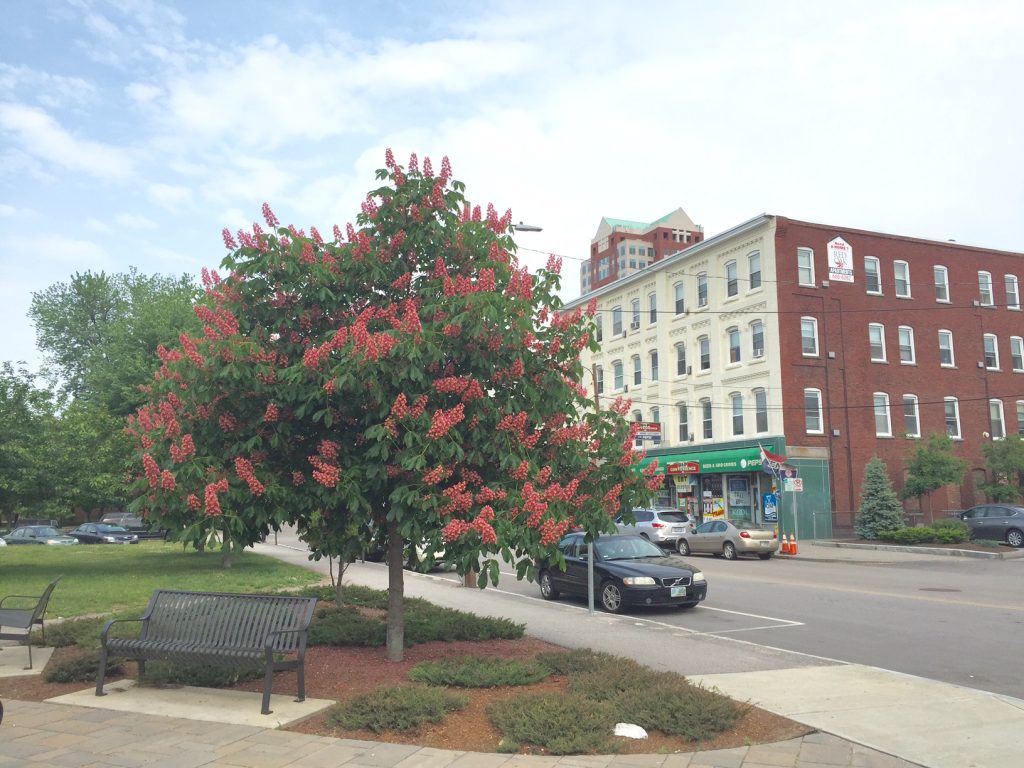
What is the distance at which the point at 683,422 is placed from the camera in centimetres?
4466

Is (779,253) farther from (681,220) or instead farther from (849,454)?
(681,220)

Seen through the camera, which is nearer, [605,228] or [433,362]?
[433,362]

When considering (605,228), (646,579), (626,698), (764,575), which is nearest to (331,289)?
(626,698)

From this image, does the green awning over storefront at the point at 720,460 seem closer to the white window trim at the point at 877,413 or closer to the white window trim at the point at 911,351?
the white window trim at the point at 877,413

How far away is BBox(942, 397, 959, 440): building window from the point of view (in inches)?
1646

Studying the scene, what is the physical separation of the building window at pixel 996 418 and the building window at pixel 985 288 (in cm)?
512

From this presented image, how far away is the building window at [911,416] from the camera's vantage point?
134ft

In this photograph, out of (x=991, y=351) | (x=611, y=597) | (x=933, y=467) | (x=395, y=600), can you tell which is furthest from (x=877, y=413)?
(x=395, y=600)

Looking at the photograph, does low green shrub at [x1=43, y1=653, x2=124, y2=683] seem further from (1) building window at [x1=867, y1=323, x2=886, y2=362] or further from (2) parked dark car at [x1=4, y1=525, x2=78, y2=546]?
(1) building window at [x1=867, y1=323, x2=886, y2=362]

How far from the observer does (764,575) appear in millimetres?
22484

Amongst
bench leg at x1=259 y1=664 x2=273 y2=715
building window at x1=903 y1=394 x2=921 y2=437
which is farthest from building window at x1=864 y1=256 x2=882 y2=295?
bench leg at x1=259 y1=664 x2=273 y2=715

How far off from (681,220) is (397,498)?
11893 cm

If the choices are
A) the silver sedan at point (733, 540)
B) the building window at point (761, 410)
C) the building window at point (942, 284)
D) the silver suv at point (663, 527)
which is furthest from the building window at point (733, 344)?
the silver sedan at point (733, 540)

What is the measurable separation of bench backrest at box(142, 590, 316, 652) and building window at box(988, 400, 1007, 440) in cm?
4339
